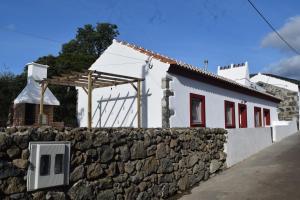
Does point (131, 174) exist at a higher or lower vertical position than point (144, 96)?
lower

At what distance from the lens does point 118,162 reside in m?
6.84

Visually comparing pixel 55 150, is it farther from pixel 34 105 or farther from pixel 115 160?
pixel 34 105

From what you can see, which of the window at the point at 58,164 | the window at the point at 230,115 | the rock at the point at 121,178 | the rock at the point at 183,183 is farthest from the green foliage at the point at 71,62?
the window at the point at 58,164

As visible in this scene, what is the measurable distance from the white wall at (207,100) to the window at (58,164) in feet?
22.2

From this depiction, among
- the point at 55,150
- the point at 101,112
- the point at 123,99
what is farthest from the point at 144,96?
the point at 55,150

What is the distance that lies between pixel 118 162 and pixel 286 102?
90.6 feet

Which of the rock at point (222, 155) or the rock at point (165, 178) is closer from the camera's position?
the rock at point (165, 178)

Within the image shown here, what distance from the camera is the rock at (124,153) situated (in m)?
6.93

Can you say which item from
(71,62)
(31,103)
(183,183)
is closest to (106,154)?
(183,183)

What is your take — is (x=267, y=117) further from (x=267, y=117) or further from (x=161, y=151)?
(x=161, y=151)

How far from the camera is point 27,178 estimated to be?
5.05 meters

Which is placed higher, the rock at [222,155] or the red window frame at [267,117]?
the red window frame at [267,117]

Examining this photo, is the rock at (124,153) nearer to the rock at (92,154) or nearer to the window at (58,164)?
A: the rock at (92,154)

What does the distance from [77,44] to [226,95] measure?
2809cm
